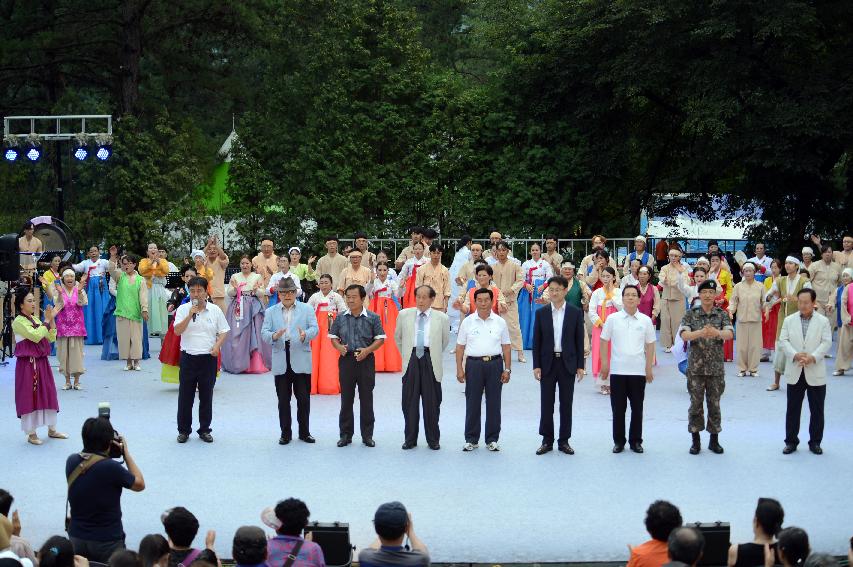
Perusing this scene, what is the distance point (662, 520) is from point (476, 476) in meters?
3.83

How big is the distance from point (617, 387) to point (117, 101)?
20916 mm

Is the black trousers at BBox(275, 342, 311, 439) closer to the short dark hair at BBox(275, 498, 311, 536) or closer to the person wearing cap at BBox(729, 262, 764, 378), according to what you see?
the short dark hair at BBox(275, 498, 311, 536)

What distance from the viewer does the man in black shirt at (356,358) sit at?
1095 cm

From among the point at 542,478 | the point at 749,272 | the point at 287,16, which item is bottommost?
the point at 542,478

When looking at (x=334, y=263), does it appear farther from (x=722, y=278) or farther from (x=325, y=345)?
(x=722, y=278)

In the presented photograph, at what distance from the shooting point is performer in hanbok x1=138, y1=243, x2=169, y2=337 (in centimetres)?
1622

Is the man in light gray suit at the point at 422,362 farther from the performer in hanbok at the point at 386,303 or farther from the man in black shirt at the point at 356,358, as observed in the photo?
the performer in hanbok at the point at 386,303

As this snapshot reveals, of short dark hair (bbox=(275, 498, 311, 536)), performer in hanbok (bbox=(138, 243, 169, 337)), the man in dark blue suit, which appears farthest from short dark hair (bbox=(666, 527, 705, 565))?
performer in hanbok (bbox=(138, 243, 169, 337))

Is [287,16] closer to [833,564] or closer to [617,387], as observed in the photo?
[617,387]

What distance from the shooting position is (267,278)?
1616cm

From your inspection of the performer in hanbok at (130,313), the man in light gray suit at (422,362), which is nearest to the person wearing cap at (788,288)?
the man in light gray suit at (422,362)

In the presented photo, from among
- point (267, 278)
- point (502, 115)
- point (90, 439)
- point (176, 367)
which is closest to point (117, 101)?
point (502, 115)

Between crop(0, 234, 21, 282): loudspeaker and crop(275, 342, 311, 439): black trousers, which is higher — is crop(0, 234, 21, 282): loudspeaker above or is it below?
above

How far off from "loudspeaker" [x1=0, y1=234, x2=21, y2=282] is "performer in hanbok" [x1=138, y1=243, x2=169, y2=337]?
2.21 meters
